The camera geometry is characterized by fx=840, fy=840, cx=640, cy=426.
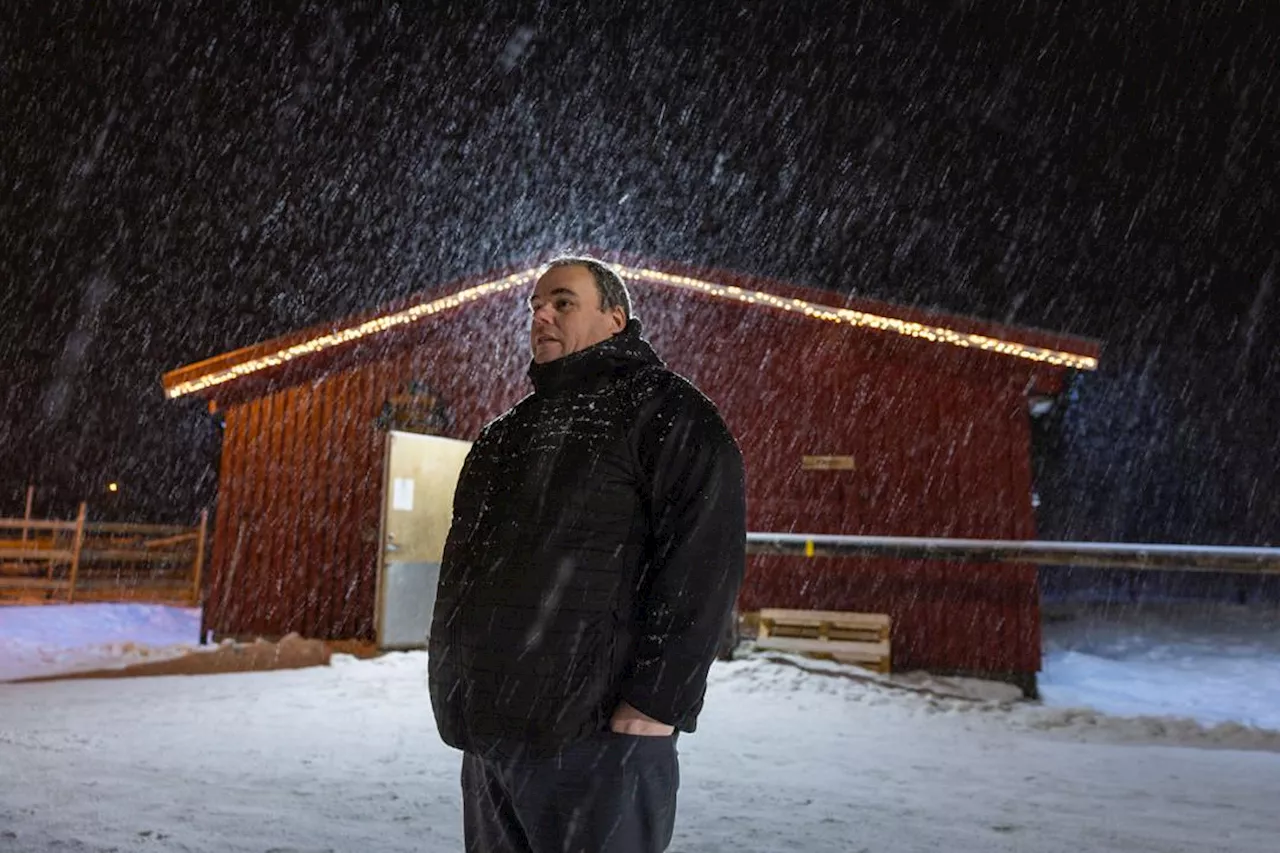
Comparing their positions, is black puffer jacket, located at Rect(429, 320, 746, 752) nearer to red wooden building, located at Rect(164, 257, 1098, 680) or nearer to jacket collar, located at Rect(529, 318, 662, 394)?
jacket collar, located at Rect(529, 318, 662, 394)

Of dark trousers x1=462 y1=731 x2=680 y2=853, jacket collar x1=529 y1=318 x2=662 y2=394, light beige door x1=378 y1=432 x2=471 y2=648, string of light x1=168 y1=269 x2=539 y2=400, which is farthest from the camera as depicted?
string of light x1=168 y1=269 x2=539 y2=400

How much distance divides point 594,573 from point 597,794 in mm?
407

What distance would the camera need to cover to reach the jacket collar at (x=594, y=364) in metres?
1.90

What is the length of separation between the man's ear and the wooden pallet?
272 inches

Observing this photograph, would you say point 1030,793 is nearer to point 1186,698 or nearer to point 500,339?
point 1186,698

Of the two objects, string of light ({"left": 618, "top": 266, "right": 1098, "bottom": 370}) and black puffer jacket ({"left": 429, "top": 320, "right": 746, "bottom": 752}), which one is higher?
string of light ({"left": 618, "top": 266, "right": 1098, "bottom": 370})

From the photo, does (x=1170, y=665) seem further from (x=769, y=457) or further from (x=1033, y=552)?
(x=769, y=457)

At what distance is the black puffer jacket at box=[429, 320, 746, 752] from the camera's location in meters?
1.59

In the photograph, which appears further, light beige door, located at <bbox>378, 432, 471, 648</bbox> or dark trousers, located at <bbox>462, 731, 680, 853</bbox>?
light beige door, located at <bbox>378, 432, 471, 648</bbox>

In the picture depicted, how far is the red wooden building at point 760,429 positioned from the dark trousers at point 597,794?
23.9 feet

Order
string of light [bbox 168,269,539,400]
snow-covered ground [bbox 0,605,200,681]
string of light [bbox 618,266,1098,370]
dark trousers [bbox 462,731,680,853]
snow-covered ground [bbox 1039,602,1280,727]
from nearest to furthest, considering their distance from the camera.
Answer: dark trousers [bbox 462,731,680,853]
snow-covered ground [bbox 1039,602,1280,727]
string of light [bbox 618,266,1098,370]
snow-covered ground [bbox 0,605,200,681]
string of light [bbox 168,269,539,400]

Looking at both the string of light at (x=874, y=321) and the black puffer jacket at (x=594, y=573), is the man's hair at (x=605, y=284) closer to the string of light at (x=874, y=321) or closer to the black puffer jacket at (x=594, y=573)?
the black puffer jacket at (x=594, y=573)

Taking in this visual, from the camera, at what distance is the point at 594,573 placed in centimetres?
165

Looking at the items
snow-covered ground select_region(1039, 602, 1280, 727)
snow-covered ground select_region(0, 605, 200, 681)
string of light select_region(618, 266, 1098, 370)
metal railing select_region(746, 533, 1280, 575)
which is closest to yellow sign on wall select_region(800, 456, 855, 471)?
metal railing select_region(746, 533, 1280, 575)
